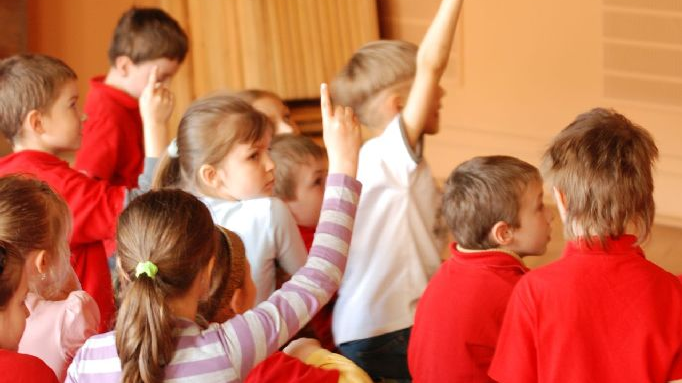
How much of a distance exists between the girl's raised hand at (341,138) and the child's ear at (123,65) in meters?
1.71

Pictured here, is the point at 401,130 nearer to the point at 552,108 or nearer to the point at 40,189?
the point at 40,189

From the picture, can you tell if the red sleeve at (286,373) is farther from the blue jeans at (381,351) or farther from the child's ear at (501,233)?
the blue jeans at (381,351)

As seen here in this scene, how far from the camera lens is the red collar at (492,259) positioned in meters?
2.27

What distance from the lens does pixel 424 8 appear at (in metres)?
5.50

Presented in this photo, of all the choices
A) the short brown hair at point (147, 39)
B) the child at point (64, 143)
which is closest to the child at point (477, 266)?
the child at point (64, 143)

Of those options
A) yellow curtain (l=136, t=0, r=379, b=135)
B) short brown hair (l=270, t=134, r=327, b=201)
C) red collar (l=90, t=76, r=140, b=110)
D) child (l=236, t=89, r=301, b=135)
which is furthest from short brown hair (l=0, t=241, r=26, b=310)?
yellow curtain (l=136, t=0, r=379, b=135)

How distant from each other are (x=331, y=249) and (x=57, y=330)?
1.82 feet

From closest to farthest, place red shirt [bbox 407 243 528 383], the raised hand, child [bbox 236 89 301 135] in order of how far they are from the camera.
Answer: red shirt [bbox 407 243 528 383], the raised hand, child [bbox 236 89 301 135]

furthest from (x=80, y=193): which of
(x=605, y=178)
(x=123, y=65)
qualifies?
(x=605, y=178)

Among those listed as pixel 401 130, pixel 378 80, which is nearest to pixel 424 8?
pixel 378 80

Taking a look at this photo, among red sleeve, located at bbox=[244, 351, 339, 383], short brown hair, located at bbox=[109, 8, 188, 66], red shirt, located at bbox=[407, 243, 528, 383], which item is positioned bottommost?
red shirt, located at bbox=[407, 243, 528, 383]

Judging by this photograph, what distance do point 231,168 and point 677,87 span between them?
8.95 feet

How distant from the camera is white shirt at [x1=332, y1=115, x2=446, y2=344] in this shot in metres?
2.52

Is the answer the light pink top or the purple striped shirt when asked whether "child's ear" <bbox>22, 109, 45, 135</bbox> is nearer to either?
the light pink top
